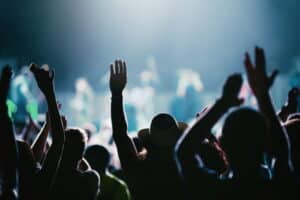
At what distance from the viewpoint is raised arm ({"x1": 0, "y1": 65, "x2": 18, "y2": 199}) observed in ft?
7.31

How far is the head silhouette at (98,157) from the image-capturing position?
116 inches

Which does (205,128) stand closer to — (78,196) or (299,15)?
(78,196)

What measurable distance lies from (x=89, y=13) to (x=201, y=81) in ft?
10.5

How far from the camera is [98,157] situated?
3004 millimetres

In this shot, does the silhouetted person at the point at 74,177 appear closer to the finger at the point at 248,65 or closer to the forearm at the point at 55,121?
the forearm at the point at 55,121

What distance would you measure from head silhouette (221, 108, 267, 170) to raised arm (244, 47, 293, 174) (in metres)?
0.12

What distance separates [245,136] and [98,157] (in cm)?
121

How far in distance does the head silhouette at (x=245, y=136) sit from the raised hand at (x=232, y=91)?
0.10 meters

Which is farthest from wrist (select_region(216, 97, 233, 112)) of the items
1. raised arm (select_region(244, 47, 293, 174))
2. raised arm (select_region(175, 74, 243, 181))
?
raised arm (select_region(244, 47, 293, 174))

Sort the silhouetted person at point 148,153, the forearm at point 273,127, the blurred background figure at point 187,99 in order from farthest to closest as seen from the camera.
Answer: the blurred background figure at point 187,99
the silhouetted person at point 148,153
the forearm at point 273,127

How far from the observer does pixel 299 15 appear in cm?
1182

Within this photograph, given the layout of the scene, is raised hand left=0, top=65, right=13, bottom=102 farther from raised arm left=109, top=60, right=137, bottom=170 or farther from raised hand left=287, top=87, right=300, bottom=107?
raised hand left=287, top=87, right=300, bottom=107

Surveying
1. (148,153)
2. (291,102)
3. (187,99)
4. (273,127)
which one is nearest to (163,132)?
(148,153)

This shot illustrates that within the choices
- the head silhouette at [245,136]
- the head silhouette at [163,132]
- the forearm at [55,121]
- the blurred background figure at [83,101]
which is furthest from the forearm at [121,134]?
the blurred background figure at [83,101]
